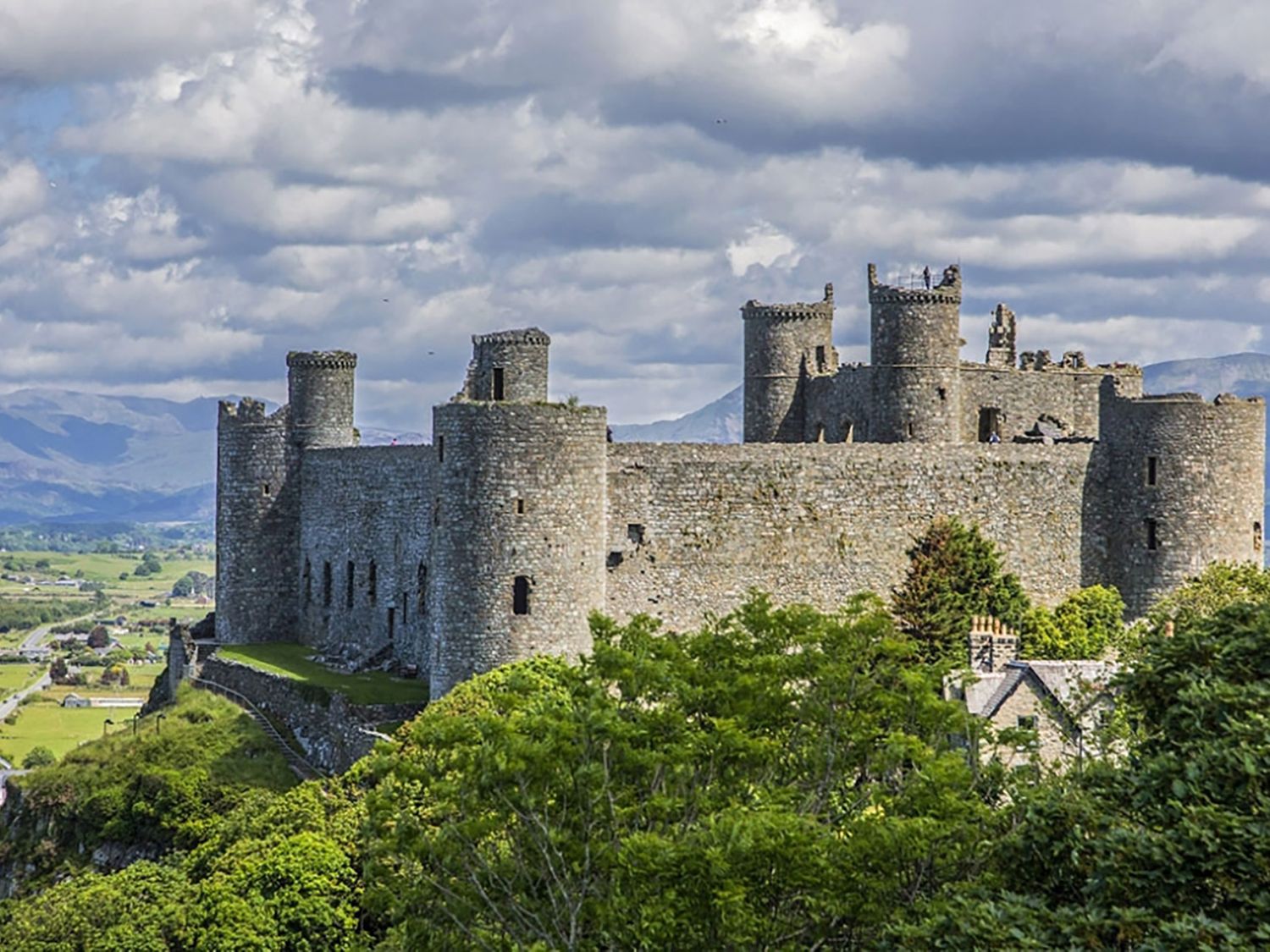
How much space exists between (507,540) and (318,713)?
29.9 feet

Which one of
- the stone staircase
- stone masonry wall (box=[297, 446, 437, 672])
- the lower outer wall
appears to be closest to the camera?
the lower outer wall

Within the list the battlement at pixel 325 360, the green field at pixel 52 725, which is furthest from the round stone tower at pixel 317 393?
the green field at pixel 52 725

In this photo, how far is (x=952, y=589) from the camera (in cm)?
5291

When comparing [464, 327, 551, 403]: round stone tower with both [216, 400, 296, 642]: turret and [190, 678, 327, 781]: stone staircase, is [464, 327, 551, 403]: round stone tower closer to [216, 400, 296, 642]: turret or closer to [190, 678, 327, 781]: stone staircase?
[190, 678, 327, 781]: stone staircase

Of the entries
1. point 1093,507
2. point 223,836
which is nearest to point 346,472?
point 223,836

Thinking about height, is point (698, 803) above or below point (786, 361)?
below

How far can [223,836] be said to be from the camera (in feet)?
158

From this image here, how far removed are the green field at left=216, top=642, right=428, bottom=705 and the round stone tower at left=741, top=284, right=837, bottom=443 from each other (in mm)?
15067

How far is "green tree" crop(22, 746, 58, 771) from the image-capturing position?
121m

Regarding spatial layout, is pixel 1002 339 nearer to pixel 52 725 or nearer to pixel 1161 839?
pixel 1161 839

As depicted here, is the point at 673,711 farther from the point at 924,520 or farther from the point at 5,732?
the point at 5,732

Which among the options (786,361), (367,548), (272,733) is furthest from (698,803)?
(786,361)

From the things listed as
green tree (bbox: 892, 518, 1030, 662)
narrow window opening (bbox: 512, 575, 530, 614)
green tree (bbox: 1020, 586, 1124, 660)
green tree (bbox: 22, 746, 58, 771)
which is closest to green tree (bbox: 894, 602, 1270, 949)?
narrow window opening (bbox: 512, 575, 530, 614)

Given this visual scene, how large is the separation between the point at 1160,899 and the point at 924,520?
112 feet
